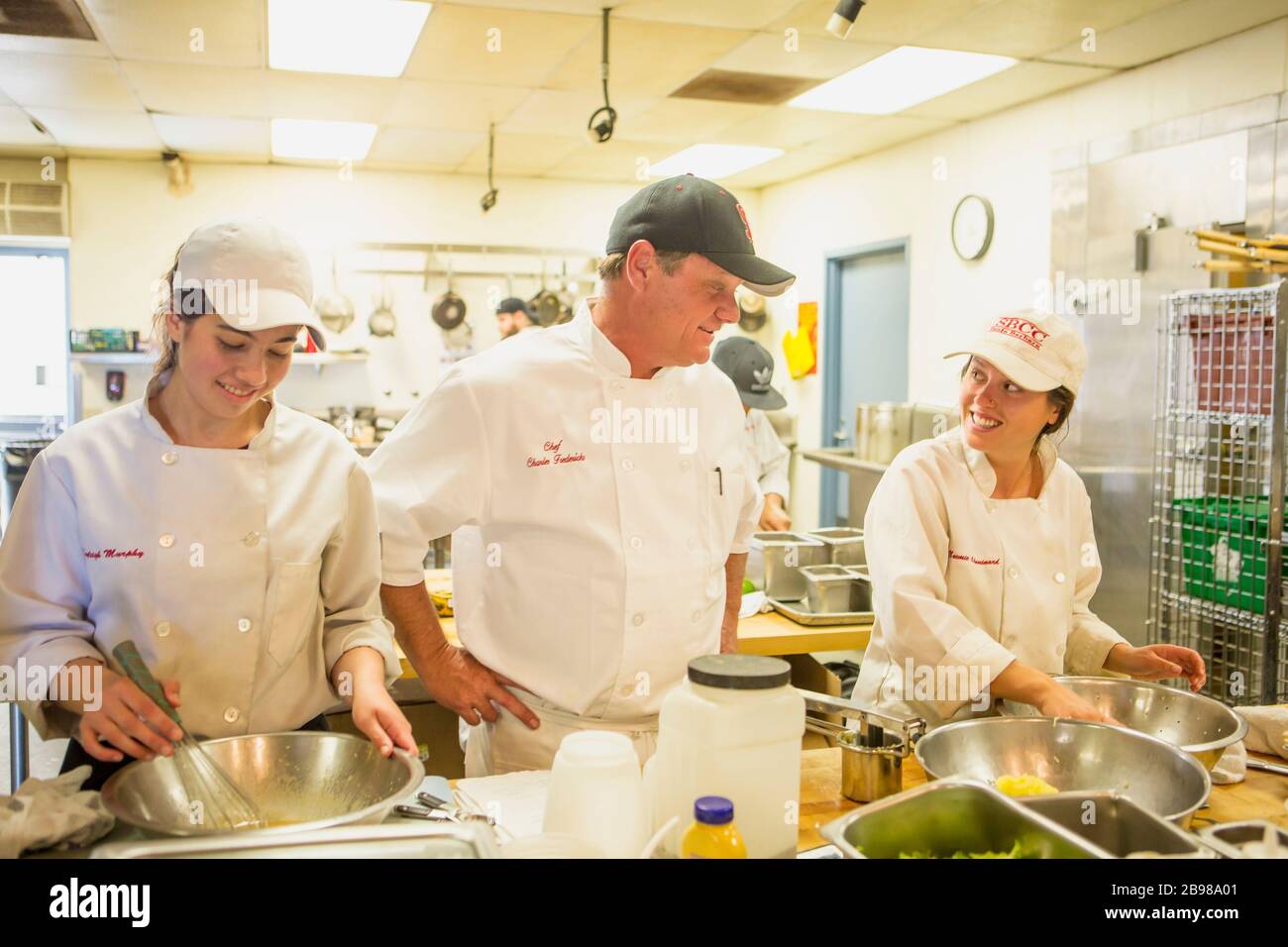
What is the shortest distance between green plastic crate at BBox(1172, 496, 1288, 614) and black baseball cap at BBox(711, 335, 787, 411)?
5.03 feet

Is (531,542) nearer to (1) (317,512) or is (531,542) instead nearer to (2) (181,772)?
(1) (317,512)

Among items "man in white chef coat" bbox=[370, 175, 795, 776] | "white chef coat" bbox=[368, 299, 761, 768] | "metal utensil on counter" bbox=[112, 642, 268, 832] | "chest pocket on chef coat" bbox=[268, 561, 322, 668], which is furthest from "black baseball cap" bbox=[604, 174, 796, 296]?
"metal utensil on counter" bbox=[112, 642, 268, 832]

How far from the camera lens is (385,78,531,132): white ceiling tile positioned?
511 cm

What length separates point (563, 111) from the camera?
560cm

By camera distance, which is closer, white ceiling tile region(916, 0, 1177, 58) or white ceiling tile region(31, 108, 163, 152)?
white ceiling tile region(916, 0, 1177, 58)

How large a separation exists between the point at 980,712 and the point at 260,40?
3917 mm

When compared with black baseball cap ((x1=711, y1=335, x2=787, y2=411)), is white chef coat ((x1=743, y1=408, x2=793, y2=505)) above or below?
below

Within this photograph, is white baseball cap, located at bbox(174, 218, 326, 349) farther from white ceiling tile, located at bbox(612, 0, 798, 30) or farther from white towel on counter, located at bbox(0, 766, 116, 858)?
white ceiling tile, located at bbox(612, 0, 798, 30)

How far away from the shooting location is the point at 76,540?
63.9 inches

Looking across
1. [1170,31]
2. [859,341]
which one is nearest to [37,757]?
[859,341]

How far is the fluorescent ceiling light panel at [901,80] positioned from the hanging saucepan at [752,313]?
2.58 m

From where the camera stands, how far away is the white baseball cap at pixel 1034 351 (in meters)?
2.07

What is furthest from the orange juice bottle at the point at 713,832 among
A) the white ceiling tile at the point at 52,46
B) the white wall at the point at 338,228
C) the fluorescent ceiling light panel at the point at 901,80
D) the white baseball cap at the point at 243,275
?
the white wall at the point at 338,228

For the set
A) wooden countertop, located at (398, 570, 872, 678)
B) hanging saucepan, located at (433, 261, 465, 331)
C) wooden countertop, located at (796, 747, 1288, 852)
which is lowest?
wooden countertop, located at (398, 570, 872, 678)
